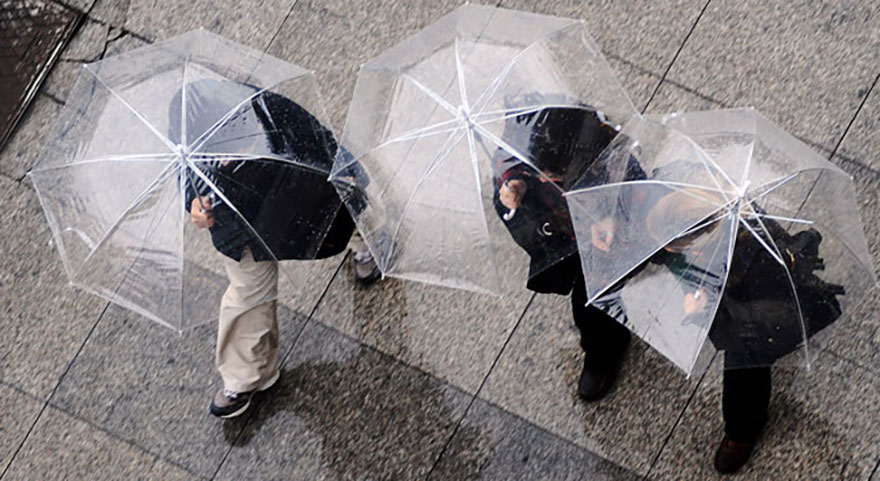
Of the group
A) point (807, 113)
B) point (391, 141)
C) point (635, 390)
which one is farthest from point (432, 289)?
point (807, 113)

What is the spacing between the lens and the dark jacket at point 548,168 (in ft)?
12.0

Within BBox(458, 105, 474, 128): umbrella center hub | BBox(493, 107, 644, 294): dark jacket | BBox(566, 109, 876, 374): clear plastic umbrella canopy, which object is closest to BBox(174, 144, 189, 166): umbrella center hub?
BBox(458, 105, 474, 128): umbrella center hub

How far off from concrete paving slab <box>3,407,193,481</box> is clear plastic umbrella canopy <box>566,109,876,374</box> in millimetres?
2568

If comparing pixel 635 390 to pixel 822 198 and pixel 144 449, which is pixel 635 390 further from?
pixel 144 449

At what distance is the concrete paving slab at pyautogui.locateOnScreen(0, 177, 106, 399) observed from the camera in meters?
5.15

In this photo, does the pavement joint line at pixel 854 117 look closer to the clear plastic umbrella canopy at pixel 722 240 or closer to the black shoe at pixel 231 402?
the clear plastic umbrella canopy at pixel 722 240

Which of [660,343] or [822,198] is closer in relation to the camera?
[822,198]

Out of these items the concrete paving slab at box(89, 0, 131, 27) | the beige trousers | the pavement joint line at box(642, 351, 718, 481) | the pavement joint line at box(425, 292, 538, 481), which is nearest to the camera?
the beige trousers

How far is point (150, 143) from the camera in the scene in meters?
3.76

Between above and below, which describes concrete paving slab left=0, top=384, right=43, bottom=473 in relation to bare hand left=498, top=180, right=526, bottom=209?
below

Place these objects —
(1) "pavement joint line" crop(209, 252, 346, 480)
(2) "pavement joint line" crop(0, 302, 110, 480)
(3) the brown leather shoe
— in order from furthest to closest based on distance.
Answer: (2) "pavement joint line" crop(0, 302, 110, 480)
(1) "pavement joint line" crop(209, 252, 346, 480)
(3) the brown leather shoe

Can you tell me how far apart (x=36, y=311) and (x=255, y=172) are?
6.89ft

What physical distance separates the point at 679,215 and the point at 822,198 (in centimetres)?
51

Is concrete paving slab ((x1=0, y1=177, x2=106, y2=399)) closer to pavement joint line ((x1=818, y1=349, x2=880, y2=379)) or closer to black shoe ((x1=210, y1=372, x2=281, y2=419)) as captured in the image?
black shoe ((x1=210, y1=372, x2=281, y2=419))
